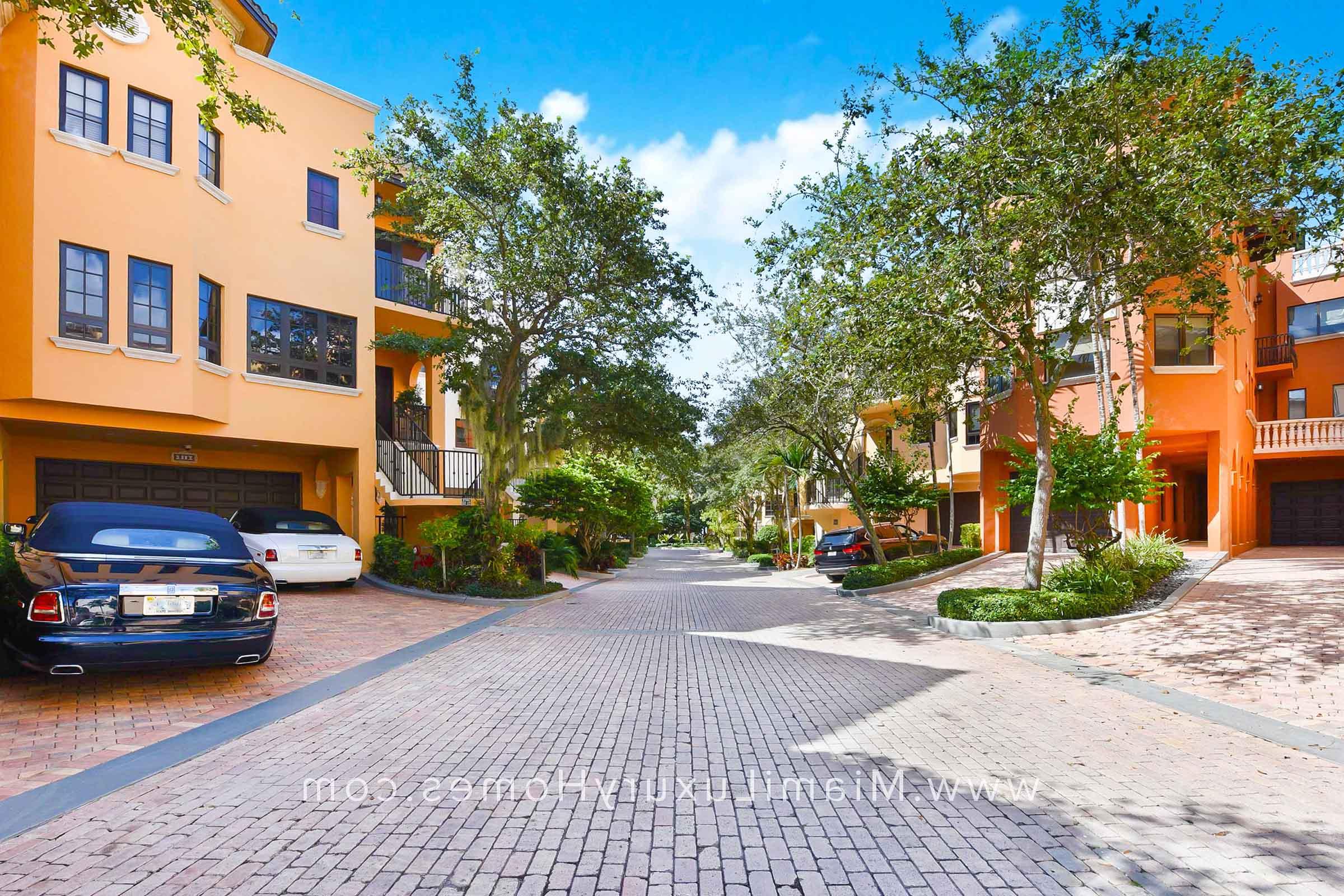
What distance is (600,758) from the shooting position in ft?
15.6

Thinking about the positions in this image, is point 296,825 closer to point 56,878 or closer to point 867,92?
point 56,878

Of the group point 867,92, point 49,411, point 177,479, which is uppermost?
point 867,92

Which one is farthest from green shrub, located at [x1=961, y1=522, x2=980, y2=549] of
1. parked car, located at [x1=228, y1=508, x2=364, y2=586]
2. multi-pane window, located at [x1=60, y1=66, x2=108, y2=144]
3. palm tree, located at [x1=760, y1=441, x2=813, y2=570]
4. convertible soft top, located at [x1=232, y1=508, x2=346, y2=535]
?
multi-pane window, located at [x1=60, y1=66, x2=108, y2=144]

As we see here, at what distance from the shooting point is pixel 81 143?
1216 centimetres

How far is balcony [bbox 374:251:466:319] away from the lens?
15.7m

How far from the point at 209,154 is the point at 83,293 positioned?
156 inches

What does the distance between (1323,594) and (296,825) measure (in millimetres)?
14755

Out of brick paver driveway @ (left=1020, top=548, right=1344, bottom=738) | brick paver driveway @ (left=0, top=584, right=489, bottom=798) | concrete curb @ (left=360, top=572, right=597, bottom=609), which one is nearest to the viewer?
brick paver driveway @ (left=0, top=584, right=489, bottom=798)

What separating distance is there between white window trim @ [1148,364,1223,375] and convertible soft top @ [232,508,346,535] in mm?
20158

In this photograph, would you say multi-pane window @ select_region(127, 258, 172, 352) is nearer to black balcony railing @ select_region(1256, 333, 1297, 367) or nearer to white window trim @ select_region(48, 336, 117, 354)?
white window trim @ select_region(48, 336, 117, 354)

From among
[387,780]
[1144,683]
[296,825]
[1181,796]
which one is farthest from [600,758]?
[1144,683]

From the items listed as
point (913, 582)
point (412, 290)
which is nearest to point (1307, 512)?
point (913, 582)

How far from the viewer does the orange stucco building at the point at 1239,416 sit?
18750 mm

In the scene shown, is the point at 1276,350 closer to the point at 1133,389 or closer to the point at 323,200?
the point at 1133,389
